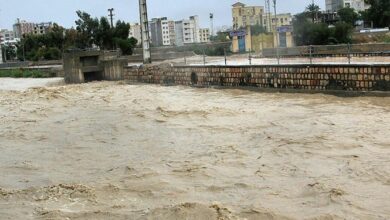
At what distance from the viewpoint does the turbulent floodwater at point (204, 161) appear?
25.6 ft

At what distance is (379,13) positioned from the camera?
61688mm

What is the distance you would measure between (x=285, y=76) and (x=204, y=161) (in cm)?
1208

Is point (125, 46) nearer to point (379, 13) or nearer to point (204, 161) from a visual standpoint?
point (379, 13)

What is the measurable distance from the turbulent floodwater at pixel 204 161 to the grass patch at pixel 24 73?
2893cm

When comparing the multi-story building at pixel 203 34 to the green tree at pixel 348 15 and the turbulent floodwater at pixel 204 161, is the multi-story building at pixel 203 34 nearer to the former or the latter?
the green tree at pixel 348 15

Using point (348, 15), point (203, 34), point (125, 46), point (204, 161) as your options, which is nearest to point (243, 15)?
point (348, 15)

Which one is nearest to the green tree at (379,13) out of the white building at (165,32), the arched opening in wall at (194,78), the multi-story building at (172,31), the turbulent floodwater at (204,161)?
the arched opening in wall at (194,78)

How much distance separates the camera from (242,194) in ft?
27.4

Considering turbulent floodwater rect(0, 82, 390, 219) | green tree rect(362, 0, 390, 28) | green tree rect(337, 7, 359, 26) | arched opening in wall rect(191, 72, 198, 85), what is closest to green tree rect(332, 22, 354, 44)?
green tree rect(362, 0, 390, 28)

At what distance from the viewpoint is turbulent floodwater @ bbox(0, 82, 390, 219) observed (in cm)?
779

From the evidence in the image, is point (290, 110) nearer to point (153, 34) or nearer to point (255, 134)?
point (255, 134)

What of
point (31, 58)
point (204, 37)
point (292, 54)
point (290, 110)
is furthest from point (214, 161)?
point (204, 37)

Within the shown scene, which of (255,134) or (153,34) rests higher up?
(153,34)

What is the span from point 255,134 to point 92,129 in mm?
5088
